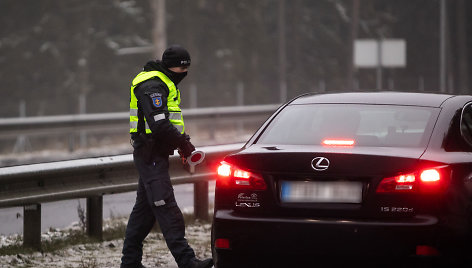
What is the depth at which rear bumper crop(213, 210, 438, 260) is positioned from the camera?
6.11 metres

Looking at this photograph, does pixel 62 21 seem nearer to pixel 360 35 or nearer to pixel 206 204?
pixel 360 35

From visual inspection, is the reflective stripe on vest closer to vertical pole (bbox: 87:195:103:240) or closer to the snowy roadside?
the snowy roadside

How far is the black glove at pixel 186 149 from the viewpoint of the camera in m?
7.45

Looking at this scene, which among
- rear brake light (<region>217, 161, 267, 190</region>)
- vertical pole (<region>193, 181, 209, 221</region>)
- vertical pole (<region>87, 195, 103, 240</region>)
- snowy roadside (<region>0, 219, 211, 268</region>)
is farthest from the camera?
vertical pole (<region>193, 181, 209, 221</region>)

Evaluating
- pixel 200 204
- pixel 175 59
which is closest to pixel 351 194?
pixel 175 59

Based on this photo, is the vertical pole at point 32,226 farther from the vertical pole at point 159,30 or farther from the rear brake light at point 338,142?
the vertical pole at point 159,30

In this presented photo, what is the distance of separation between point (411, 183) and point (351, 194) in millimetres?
341

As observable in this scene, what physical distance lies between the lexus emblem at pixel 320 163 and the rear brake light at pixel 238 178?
321 mm

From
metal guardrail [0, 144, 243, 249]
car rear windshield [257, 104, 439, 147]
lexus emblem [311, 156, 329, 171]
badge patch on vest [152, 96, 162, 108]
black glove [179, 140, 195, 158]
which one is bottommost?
metal guardrail [0, 144, 243, 249]

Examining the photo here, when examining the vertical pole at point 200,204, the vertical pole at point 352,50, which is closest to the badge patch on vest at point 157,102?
the vertical pole at point 200,204

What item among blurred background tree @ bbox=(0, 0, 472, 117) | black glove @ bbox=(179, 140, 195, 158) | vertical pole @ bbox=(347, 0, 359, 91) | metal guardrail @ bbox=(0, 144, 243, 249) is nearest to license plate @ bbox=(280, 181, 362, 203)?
black glove @ bbox=(179, 140, 195, 158)

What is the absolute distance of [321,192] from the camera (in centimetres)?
→ 632

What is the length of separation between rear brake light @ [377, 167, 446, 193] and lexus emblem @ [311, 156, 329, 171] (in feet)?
1.09

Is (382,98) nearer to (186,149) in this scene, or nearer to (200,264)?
(186,149)
